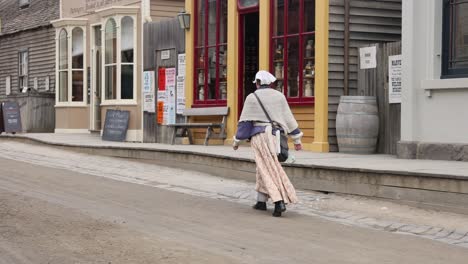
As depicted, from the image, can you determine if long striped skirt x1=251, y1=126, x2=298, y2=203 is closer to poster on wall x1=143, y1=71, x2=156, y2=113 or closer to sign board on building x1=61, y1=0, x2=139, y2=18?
poster on wall x1=143, y1=71, x2=156, y2=113

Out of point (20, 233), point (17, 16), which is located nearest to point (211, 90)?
point (20, 233)

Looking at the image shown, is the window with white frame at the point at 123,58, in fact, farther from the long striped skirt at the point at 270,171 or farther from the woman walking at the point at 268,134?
the long striped skirt at the point at 270,171

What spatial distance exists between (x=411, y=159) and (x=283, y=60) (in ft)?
13.7

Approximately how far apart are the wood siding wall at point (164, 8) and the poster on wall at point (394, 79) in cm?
853

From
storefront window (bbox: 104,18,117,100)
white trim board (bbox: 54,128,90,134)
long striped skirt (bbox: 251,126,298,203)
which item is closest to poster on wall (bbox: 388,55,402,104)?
long striped skirt (bbox: 251,126,298,203)

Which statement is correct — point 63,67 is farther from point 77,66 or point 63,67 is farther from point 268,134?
point 268,134

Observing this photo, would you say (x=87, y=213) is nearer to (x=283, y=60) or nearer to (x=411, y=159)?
(x=411, y=159)

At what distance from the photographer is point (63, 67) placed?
2378 cm

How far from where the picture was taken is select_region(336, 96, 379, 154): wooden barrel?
41.4ft

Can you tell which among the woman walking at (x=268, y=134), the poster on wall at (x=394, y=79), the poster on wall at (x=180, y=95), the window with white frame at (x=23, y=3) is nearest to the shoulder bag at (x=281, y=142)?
the woman walking at (x=268, y=134)

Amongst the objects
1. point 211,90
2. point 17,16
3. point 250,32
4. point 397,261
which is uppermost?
point 17,16

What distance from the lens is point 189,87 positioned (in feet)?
55.8

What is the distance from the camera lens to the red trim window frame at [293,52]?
1380 cm

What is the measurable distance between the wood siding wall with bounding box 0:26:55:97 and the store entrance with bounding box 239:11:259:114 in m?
11.8
